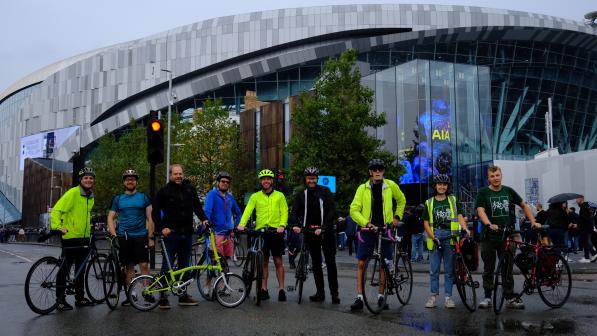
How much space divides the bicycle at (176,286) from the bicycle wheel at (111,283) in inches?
14.0

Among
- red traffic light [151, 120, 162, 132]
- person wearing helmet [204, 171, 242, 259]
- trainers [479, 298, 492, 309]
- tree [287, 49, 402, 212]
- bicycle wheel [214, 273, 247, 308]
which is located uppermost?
tree [287, 49, 402, 212]

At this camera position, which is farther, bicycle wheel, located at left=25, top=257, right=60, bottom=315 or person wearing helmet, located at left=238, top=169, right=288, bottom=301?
person wearing helmet, located at left=238, top=169, right=288, bottom=301

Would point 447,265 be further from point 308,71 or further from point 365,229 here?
point 308,71

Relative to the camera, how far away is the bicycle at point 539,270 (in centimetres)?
730

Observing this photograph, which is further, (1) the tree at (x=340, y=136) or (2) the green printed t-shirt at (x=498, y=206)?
(1) the tree at (x=340, y=136)

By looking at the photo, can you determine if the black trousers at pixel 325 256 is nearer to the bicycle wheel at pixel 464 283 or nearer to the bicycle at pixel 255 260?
the bicycle at pixel 255 260

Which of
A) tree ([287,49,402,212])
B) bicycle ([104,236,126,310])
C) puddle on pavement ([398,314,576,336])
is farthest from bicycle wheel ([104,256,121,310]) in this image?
→ tree ([287,49,402,212])

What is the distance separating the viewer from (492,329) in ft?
19.5

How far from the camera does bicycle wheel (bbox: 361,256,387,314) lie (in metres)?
7.30

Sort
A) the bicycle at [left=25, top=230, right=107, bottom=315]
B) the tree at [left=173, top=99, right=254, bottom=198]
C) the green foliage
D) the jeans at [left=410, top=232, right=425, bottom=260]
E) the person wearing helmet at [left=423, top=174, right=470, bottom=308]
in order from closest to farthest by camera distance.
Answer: the bicycle at [left=25, top=230, right=107, bottom=315] < the person wearing helmet at [left=423, top=174, right=470, bottom=308] < the jeans at [left=410, top=232, right=425, bottom=260] < the tree at [left=173, top=99, right=254, bottom=198] < the green foliage

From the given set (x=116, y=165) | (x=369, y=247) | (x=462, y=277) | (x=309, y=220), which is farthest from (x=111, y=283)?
(x=116, y=165)

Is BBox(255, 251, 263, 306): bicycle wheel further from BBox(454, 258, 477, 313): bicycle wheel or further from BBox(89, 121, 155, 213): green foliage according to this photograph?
BBox(89, 121, 155, 213): green foliage

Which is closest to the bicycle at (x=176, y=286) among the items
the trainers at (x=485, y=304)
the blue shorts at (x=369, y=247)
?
the blue shorts at (x=369, y=247)

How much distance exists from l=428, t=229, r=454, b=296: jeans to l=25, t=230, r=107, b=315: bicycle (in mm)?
4490
